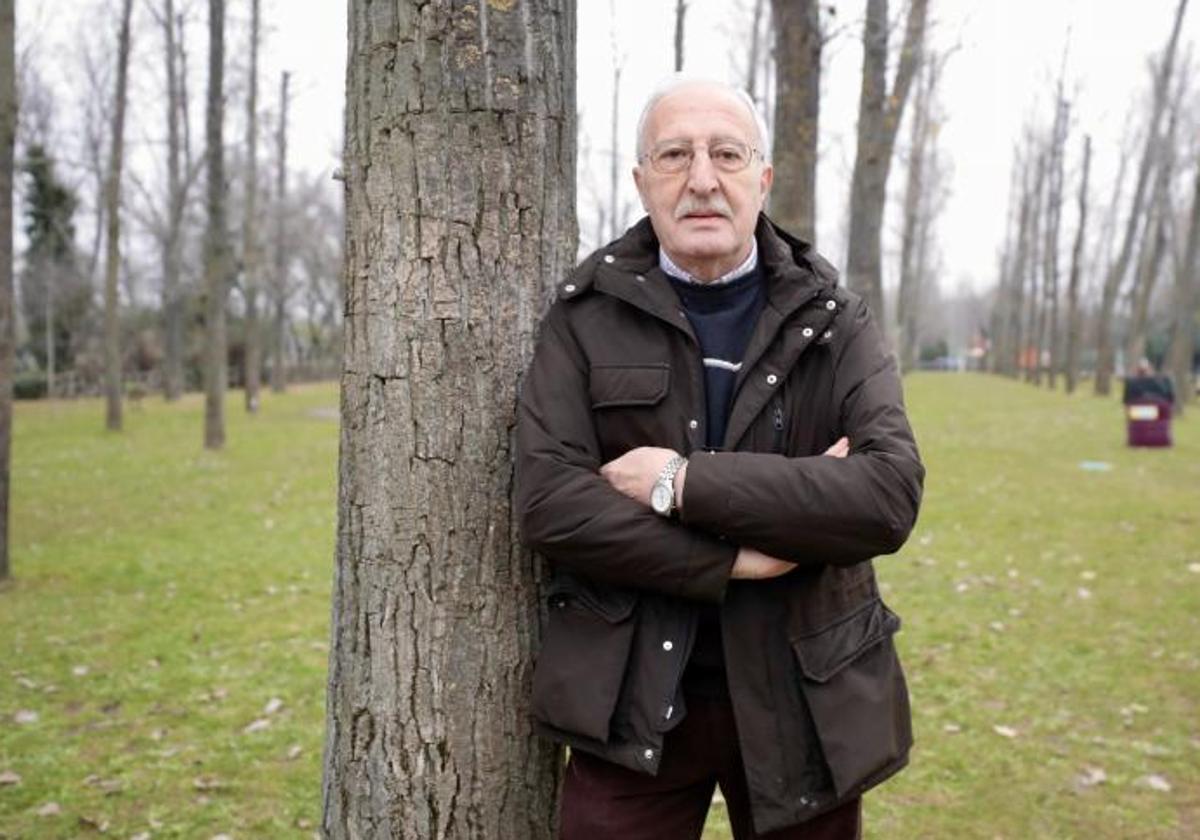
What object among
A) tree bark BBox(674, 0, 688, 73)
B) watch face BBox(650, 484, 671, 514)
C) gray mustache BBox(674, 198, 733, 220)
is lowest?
watch face BBox(650, 484, 671, 514)

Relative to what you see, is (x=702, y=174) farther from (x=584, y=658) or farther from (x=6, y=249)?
(x=6, y=249)

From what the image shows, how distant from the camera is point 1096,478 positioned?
41.9 ft

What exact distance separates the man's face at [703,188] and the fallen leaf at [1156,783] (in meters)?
3.47

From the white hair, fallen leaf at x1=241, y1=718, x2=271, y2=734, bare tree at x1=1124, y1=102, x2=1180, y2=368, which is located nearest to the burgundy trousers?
the white hair

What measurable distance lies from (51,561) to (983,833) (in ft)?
25.2

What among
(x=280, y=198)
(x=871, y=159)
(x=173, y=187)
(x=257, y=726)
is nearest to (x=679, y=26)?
(x=871, y=159)

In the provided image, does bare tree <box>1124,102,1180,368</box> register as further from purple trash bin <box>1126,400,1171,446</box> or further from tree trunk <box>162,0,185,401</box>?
tree trunk <box>162,0,185,401</box>

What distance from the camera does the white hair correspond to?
7.16 feet

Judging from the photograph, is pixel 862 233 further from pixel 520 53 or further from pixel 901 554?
pixel 520 53

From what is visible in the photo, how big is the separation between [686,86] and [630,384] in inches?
26.8

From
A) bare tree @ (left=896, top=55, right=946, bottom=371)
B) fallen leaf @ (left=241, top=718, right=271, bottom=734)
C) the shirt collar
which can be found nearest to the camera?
the shirt collar

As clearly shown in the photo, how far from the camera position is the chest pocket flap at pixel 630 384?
2.09 meters

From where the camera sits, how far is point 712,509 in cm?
194

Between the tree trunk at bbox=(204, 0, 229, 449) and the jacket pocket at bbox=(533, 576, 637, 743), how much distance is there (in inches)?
653
